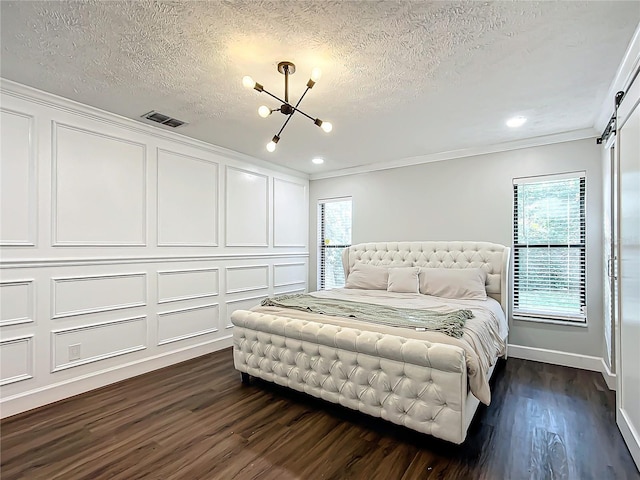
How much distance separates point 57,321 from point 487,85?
398cm

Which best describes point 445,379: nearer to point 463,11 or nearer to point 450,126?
point 463,11

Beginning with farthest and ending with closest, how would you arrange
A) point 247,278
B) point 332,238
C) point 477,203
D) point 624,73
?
1. point 332,238
2. point 247,278
3. point 477,203
4. point 624,73

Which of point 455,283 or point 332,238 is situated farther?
point 332,238

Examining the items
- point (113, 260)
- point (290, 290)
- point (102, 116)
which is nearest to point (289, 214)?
point (290, 290)

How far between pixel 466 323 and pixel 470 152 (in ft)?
8.43

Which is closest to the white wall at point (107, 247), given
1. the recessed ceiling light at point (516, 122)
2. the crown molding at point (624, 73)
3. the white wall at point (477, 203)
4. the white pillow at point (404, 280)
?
the white wall at point (477, 203)

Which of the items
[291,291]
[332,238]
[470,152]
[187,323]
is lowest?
[187,323]

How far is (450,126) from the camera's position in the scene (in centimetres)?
349

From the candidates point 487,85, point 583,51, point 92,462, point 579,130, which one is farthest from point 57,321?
point 579,130

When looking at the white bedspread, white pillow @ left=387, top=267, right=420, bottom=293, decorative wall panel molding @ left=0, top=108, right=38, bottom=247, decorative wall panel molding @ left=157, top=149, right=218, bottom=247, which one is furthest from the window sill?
decorative wall panel molding @ left=0, top=108, right=38, bottom=247

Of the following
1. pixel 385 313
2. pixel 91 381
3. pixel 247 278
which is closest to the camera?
pixel 385 313

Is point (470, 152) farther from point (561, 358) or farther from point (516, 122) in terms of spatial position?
point (561, 358)

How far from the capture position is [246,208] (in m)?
4.69

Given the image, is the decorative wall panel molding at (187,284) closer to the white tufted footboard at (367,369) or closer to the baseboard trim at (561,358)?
the white tufted footboard at (367,369)
